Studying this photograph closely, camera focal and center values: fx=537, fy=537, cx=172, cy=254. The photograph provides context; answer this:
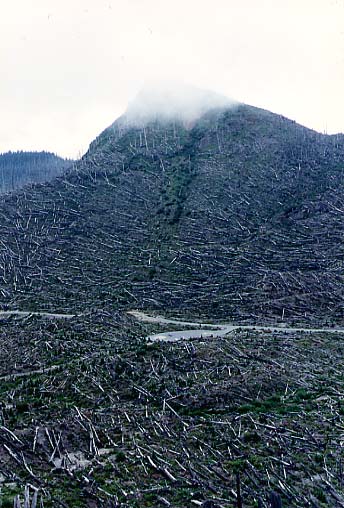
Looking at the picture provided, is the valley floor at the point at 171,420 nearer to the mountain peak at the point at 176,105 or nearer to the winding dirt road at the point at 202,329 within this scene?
the winding dirt road at the point at 202,329

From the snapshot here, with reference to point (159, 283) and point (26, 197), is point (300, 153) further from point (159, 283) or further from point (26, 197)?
point (26, 197)

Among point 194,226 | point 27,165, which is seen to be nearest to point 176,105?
point 194,226

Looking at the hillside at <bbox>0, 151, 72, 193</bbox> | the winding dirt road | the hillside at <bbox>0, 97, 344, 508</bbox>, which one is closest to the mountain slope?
the hillside at <bbox>0, 97, 344, 508</bbox>

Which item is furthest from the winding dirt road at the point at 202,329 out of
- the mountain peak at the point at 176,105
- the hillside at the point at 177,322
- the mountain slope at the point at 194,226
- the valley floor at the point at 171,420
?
the mountain peak at the point at 176,105

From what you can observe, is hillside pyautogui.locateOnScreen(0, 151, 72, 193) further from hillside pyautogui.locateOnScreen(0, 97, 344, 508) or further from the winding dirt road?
the winding dirt road

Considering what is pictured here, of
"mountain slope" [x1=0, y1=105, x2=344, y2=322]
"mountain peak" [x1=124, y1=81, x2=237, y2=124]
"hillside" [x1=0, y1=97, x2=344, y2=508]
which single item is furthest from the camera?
"mountain peak" [x1=124, y1=81, x2=237, y2=124]

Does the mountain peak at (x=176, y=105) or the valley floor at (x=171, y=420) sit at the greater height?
the mountain peak at (x=176, y=105)

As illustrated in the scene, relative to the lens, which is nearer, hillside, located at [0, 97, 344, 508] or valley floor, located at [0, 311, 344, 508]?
valley floor, located at [0, 311, 344, 508]

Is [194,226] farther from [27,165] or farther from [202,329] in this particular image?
[27,165]

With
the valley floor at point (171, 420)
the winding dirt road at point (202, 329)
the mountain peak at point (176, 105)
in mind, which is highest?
the mountain peak at point (176, 105)

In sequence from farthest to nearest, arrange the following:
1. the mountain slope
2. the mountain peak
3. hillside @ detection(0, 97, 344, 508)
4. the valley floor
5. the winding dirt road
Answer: the mountain peak < the mountain slope < the winding dirt road < hillside @ detection(0, 97, 344, 508) < the valley floor
